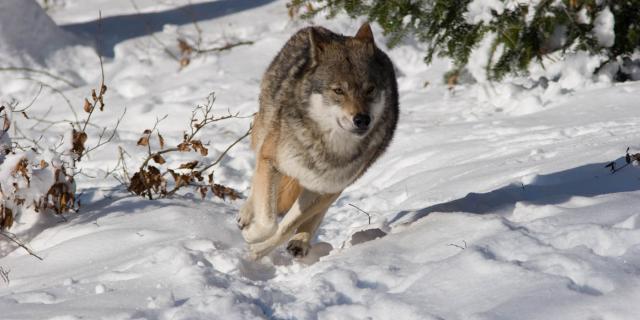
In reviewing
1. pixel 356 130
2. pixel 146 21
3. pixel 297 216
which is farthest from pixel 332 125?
pixel 146 21

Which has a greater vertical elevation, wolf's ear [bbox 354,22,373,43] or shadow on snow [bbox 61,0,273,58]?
wolf's ear [bbox 354,22,373,43]

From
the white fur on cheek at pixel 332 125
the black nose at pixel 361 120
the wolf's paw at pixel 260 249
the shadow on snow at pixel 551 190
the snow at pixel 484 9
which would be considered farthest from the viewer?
the snow at pixel 484 9

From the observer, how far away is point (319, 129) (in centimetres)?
436

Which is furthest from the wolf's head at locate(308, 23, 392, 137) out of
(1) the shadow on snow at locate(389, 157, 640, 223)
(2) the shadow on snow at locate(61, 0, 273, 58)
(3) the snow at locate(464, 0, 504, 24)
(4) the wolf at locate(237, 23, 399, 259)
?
(2) the shadow on snow at locate(61, 0, 273, 58)

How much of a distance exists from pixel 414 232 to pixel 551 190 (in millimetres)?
1102

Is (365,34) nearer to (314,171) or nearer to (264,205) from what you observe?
(314,171)

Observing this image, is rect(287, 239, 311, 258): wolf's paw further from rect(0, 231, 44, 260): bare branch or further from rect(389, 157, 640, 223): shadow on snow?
rect(0, 231, 44, 260): bare branch

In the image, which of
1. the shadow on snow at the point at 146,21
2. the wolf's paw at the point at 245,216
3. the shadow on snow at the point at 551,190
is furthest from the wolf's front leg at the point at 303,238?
the shadow on snow at the point at 146,21

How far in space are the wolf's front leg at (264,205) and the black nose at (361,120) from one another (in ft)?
2.18

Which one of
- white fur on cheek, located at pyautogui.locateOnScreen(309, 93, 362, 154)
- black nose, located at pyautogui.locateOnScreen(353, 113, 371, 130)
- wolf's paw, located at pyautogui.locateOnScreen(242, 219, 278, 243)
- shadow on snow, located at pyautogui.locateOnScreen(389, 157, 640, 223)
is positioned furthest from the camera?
shadow on snow, located at pyautogui.locateOnScreen(389, 157, 640, 223)

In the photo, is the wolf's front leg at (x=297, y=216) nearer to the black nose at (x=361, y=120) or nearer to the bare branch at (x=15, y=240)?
the black nose at (x=361, y=120)

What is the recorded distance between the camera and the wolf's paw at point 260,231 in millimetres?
4492

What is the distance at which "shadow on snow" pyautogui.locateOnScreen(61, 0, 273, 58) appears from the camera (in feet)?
39.1

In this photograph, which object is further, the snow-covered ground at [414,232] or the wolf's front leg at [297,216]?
the wolf's front leg at [297,216]
